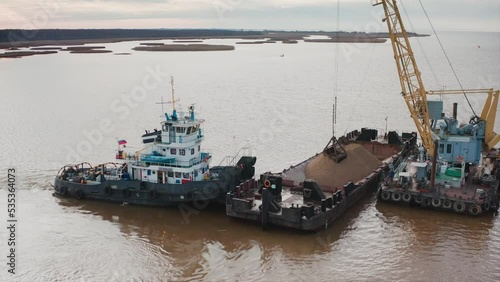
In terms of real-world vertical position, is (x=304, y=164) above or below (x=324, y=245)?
above

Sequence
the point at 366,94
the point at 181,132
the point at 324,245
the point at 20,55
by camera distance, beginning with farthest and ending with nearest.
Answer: the point at 20,55 → the point at 366,94 → the point at 181,132 → the point at 324,245

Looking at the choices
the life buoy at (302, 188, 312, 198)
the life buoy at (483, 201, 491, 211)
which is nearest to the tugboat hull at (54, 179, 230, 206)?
the life buoy at (302, 188, 312, 198)

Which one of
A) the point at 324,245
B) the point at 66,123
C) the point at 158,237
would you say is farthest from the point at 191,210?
the point at 66,123

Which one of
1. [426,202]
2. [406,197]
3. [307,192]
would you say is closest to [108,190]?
[307,192]

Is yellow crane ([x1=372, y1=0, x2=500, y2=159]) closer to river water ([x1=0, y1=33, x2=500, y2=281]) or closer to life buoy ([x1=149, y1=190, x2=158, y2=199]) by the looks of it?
river water ([x1=0, y1=33, x2=500, y2=281])

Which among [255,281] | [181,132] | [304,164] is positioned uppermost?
[181,132]

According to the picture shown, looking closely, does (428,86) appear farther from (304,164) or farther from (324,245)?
(324,245)

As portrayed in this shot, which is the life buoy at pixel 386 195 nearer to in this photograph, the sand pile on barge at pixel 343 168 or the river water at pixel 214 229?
the river water at pixel 214 229
